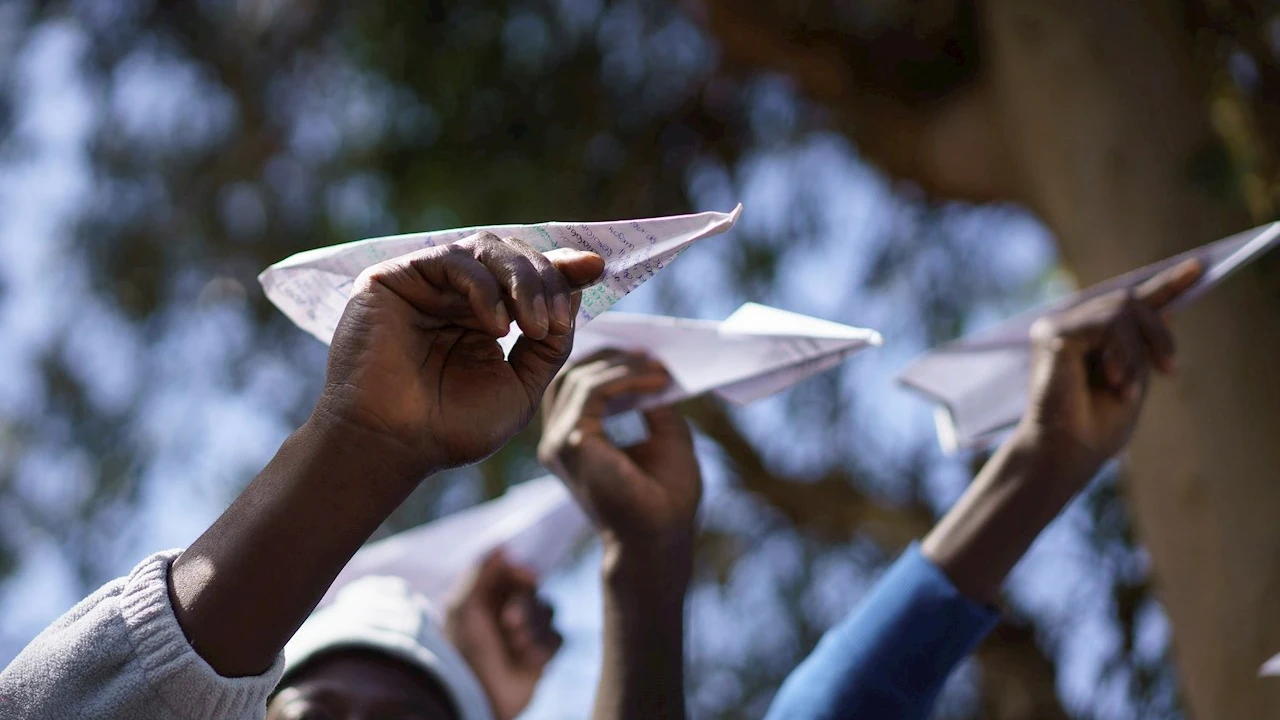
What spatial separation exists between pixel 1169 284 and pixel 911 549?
512 mm

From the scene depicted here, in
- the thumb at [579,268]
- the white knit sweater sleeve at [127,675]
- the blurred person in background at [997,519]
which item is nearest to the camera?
the white knit sweater sleeve at [127,675]

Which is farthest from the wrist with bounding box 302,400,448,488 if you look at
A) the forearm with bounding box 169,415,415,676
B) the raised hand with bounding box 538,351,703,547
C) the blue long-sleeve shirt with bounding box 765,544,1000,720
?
the blue long-sleeve shirt with bounding box 765,544,1000,720

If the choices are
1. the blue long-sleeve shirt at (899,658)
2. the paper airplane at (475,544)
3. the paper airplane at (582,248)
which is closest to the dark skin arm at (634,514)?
the blue long-sleeve shirt at (899,658)

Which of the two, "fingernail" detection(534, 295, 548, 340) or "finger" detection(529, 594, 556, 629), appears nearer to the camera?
"fingernail" detection(534, 295, 548, 340)

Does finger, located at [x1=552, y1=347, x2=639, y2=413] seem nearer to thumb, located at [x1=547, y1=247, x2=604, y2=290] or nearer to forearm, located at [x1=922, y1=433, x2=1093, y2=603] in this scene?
forearm, located at [x1=922, y1=433, x2=1093, y2=603]

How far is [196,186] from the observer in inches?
140

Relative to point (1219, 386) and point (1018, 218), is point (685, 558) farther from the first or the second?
point (1018, 218)

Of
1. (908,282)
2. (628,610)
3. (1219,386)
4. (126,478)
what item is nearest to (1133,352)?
(1219,386)

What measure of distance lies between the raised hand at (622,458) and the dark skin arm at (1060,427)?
12.9 inches

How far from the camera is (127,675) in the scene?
2.64 ft

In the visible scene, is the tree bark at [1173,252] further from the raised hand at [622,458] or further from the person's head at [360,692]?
the person's head at [360,692]

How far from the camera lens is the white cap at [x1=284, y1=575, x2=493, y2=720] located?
5.36ft

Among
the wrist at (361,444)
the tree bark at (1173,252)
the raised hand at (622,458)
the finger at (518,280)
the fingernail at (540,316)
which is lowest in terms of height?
the tree bark at (1173,252)

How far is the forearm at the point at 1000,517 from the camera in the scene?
153cm
